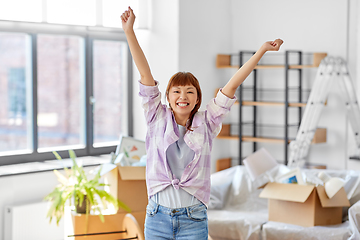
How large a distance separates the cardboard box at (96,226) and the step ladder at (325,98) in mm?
1548

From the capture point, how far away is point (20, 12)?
3402mm

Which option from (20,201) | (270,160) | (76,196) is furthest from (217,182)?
(20,201)

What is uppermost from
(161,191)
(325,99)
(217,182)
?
(325,99)

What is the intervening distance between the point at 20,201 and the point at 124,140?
2.90ft

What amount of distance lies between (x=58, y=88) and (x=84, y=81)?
0.56m

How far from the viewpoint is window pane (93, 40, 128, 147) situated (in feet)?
14.1

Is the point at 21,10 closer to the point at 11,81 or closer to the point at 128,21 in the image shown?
the point at 11,81

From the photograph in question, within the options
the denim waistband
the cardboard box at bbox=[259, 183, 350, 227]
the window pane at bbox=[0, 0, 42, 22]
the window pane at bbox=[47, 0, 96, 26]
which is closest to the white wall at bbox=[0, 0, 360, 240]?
the window pane at bbox=[47, 0, 96, 26]

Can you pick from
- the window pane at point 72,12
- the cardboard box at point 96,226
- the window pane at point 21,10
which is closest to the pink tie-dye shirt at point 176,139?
the cardboard box at point 96,226

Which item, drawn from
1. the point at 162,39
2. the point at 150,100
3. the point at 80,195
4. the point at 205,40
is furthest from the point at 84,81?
the point at 150,100

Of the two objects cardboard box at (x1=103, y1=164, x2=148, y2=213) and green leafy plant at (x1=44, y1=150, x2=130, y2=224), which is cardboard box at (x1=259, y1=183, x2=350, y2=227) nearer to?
cardboard box at (x1=103, y1=164, x2=148, y2=213)

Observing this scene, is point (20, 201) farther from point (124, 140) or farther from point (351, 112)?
point (351, 112)

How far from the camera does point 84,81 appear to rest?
401 centimetres

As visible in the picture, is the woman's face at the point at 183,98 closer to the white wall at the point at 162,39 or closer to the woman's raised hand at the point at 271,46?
the woman's raised hand at the point at 271,46
